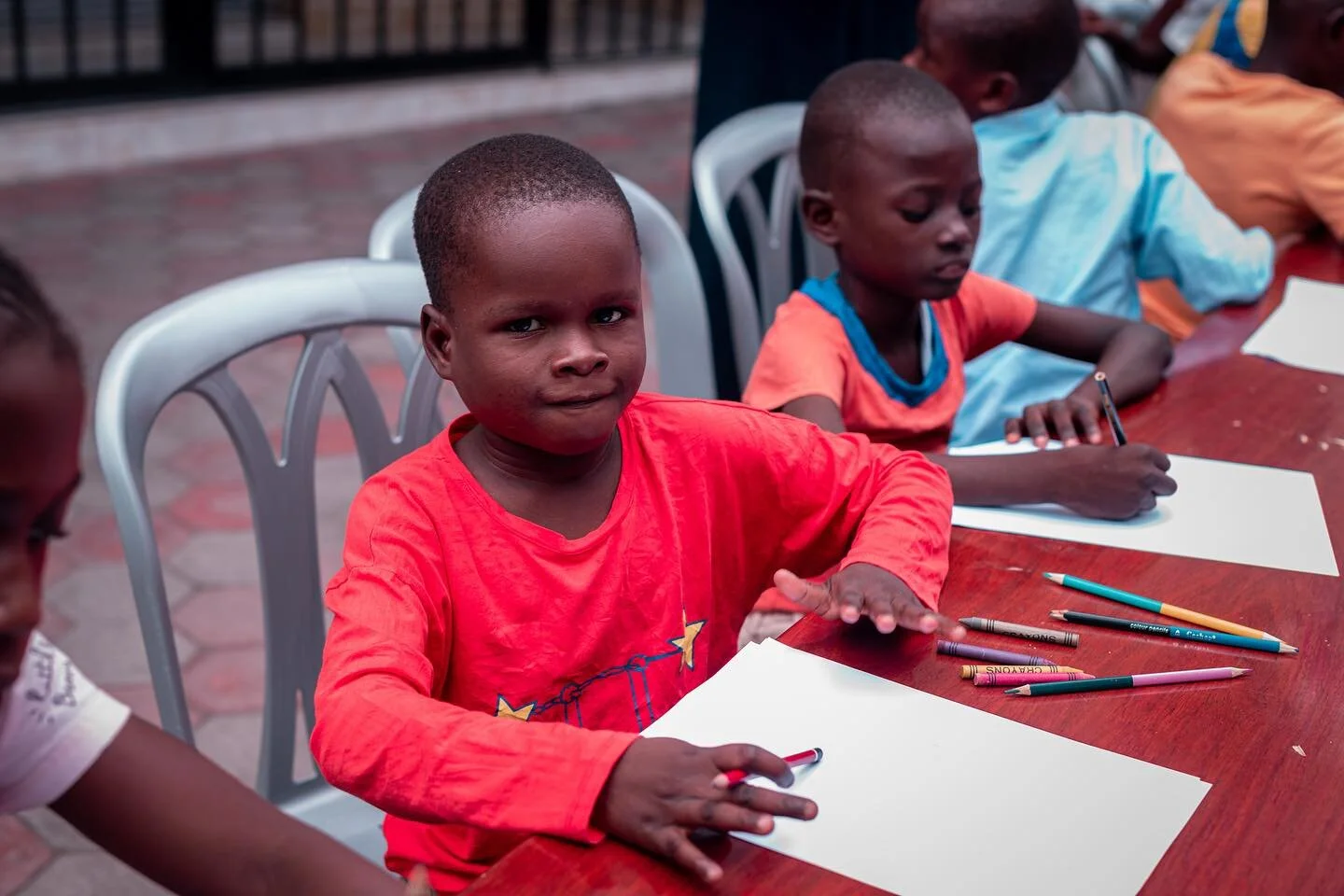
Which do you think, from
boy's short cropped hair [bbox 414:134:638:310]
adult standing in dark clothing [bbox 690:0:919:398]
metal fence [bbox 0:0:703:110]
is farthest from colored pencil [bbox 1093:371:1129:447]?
metal fence [bbox 0:0:703:110]

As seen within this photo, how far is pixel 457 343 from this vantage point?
125cm

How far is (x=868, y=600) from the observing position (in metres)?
1.22

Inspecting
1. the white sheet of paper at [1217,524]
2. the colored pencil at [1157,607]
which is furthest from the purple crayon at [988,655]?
the white sheet of paper at [1217,524]

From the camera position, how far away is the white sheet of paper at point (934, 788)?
0.94m

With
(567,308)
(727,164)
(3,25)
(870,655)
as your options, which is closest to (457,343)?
(567,308)

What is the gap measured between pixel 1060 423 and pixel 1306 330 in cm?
65

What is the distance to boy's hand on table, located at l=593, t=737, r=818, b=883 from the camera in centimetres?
91

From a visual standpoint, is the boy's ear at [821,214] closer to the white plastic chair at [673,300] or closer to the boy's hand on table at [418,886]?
the white plastic chair at [673,300]

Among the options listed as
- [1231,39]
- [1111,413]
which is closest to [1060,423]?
[1111,413]

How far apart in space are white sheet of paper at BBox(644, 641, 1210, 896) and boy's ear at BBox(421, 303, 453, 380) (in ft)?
1.23

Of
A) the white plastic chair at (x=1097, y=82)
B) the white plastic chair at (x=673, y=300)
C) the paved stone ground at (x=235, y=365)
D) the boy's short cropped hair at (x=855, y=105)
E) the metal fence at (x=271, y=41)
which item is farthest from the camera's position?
the metal fence at (x=271, y=41)

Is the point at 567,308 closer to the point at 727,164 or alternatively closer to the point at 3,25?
the point at 727,164

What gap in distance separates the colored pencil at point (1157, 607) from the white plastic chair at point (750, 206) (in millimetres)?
958

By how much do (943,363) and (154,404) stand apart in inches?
39.5
